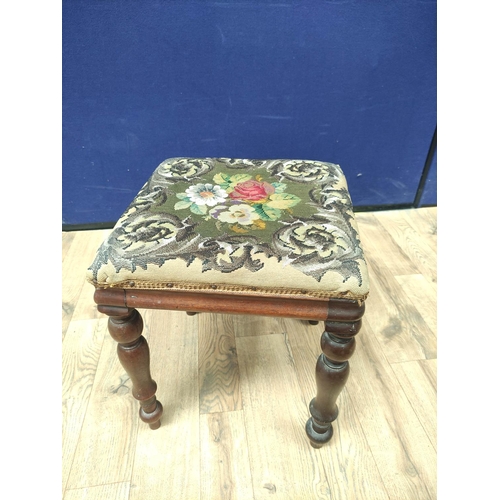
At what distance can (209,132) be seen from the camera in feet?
4.08

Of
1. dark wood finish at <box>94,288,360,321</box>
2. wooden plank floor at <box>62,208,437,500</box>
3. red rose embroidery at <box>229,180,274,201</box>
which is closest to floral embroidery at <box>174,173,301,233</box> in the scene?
red rose embroidery at <box>229,180,274,201</box>

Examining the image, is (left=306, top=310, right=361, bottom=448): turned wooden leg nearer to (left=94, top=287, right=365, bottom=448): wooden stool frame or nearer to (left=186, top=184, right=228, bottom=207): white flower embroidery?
(left=94, top=287, right=365, bottom=448): wooden stool frame

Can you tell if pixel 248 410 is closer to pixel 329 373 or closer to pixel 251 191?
pixel 329 373

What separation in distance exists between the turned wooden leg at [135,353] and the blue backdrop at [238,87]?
0.71 m

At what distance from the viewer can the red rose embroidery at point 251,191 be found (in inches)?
31.4

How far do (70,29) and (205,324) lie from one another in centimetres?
83

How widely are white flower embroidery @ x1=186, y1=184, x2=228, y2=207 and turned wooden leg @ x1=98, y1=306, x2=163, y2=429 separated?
24 cm

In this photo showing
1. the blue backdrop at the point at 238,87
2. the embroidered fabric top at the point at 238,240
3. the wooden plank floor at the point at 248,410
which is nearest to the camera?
the embroidered fabric top at the point at 238,240

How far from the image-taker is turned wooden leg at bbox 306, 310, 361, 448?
661 mm

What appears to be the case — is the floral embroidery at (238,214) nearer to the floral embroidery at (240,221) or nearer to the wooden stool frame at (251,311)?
the floral embroidery at (240,221)

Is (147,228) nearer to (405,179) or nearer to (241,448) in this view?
(241,448)

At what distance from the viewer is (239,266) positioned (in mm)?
639

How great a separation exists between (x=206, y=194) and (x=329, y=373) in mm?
399

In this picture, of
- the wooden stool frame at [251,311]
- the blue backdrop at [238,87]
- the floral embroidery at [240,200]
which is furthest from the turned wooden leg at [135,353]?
the blue backdrop at [238,87]
